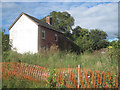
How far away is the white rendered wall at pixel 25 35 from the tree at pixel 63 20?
37.4 ft

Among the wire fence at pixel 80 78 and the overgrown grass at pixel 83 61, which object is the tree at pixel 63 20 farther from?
the wire fence at pixel 80 78

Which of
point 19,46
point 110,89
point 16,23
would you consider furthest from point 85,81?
point 16,23

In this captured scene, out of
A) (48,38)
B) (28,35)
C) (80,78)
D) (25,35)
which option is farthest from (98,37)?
(80,78)

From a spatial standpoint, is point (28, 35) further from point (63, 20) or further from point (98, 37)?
point (98, 37)

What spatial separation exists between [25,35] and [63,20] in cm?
1346

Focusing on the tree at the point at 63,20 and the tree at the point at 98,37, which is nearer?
the tree at the point at 98,37

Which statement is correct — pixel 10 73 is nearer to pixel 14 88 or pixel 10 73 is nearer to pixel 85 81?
pixel 14 88

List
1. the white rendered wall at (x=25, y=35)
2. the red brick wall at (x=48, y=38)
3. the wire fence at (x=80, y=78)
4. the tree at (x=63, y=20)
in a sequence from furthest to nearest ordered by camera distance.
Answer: the tree at (x=63, y=20) → the red brick wall at (x=48, y=38) → the white rendered wall at (x=25, y=35) → the wire fence at (x=80, y=78)

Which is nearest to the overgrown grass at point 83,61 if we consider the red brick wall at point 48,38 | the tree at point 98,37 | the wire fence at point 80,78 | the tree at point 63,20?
the wire fence at point 80,78

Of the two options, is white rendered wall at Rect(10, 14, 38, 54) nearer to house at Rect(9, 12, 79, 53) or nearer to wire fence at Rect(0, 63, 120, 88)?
house at Rect(9, 12, 79, 53)

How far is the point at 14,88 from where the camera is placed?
4.66 meters

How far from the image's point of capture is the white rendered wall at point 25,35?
16031 millimetres

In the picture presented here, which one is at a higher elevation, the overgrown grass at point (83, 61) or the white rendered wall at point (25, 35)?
the white rendered wall at point (25, 35)

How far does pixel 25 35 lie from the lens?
16.5 m
